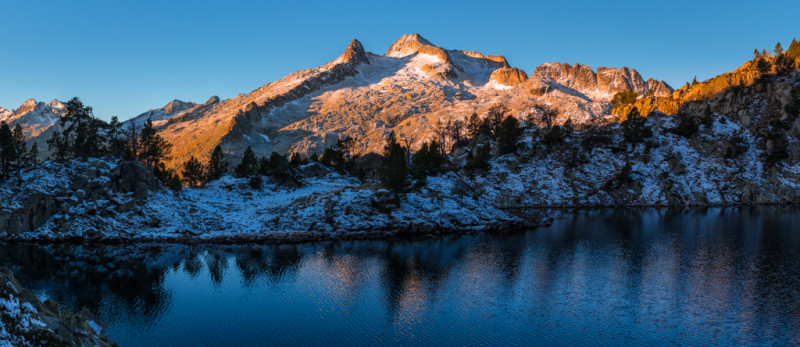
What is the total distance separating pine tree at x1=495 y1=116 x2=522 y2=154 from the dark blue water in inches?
3369

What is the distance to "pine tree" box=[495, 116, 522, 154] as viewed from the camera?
16488 centimetres

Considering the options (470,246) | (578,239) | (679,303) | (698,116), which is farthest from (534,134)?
(679,303)

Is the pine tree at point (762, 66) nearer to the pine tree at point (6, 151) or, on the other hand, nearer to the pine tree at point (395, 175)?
the pine tree at point (395, 175)

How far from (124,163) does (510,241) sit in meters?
81.8

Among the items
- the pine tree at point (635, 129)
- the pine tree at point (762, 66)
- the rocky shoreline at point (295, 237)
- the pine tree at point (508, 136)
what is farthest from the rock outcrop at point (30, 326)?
the pine tree at point (762, 66)

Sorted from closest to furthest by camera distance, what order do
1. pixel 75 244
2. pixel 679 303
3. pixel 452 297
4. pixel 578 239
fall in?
1. pixel 679 303
2. pixel 452 297
3. pixel 75 244
4. pixel 578 239

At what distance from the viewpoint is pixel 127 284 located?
51.8 meters

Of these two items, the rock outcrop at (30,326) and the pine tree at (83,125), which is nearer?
the rock outcrop at (30,326)

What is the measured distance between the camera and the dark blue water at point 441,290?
1432 inches

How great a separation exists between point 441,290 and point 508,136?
12533cm

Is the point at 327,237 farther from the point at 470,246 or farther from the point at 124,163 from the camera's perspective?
Answer: the point at 124,163

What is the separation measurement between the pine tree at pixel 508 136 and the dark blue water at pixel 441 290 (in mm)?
85574

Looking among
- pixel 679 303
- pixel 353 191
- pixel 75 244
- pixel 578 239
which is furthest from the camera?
pixel 353 191

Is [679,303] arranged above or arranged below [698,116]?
below
